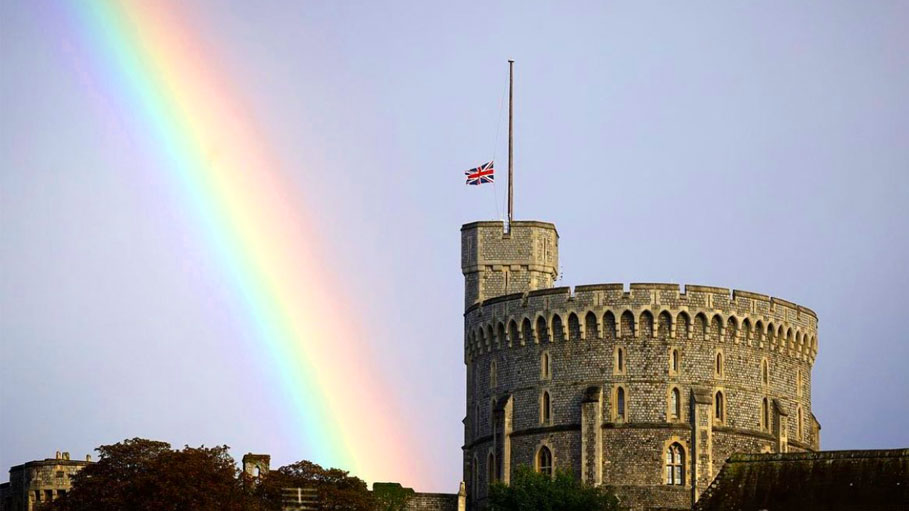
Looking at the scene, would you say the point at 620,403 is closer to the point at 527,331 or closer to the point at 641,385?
the point at 641,385

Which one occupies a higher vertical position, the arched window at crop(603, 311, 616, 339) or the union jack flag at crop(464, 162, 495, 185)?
the union jack flag at crop(464, 162, 495, 185)

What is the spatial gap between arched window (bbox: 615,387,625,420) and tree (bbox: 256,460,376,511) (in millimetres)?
14687

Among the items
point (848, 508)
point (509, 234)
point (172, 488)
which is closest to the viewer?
point (848, 508)

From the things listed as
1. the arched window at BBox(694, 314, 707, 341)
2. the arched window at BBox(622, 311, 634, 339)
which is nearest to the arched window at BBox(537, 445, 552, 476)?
the arched window at BBox(622, 311, 634, 339)

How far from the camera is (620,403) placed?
127 metres

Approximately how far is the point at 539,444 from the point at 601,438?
433cm

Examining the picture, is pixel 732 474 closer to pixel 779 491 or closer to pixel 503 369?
pixel 779 491

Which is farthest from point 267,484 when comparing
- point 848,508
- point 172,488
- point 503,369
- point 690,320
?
point 848,508

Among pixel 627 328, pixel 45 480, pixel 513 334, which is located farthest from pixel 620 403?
pixel 45 480

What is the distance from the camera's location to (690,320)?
128 metres

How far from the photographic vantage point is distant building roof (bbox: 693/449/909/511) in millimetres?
109625

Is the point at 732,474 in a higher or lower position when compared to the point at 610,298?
lower

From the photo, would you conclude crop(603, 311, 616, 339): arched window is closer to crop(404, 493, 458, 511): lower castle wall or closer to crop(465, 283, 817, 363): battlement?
crop(465, 283, 817, 363): battlement

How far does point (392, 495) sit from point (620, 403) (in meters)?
14.8
